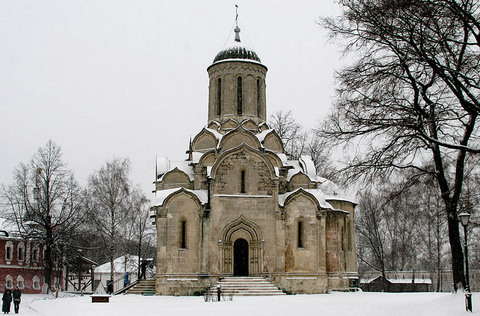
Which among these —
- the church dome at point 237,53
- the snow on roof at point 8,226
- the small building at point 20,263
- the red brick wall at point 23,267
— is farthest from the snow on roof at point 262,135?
the snow on roof at point 8,226

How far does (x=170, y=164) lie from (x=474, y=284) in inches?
1207

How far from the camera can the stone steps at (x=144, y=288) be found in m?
26.3

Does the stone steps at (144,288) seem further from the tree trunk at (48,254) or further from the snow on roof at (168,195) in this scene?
the tree trunk at (48,254)

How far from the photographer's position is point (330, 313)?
14.8m

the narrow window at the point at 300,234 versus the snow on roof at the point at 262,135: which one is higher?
the snow on roof at the point at 262,135

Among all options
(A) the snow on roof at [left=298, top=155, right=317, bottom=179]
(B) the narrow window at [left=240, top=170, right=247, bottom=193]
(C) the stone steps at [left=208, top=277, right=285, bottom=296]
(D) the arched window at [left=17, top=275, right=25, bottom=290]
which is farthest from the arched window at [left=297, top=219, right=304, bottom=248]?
(D) the arched window at [left=17, top=275, right=25, bottom=290]

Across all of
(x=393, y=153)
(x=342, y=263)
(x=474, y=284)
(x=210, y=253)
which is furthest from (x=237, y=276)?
(x=474, y=284)

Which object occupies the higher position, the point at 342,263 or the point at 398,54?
the point at 398,54

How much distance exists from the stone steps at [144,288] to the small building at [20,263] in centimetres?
959

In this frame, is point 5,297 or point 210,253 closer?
point 5,297

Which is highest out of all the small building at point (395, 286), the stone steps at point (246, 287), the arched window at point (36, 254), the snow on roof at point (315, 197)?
the snow on roof at point (315, 197)

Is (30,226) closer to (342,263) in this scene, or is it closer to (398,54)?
(342,263)

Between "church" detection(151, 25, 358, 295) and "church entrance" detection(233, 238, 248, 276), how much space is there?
0.05 m

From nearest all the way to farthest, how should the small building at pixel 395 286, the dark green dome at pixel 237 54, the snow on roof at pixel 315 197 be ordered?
the snow on roof at pixel 315 197 < the dark green dome at pixel 237 54 < the small building at pixel 395 286
